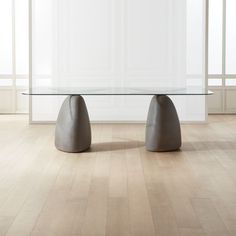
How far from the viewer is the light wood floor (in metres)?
3.32

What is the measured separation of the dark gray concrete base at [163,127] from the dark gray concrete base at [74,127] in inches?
27.1

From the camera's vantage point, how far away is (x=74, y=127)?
5.71 meters

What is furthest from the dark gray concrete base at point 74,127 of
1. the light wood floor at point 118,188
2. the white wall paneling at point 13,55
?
the white wall paneling at point 13,55

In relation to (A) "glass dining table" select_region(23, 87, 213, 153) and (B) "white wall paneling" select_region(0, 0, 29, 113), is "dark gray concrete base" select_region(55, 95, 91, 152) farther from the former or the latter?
(B) "white wall paneling" select_region(0, 0, 29, 113)

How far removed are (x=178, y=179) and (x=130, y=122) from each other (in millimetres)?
3417

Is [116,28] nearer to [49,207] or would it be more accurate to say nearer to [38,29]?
[38,29]

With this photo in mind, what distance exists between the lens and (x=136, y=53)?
7734 mm

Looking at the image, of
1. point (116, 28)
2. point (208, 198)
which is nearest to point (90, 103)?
point (116, 28)

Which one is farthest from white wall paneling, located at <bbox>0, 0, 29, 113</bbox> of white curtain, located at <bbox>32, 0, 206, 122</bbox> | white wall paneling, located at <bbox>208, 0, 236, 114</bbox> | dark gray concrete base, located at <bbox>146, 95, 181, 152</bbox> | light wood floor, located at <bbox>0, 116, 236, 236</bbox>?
dark gray concrete base, located at <bbox>146, 95, 181, 152</bbox>

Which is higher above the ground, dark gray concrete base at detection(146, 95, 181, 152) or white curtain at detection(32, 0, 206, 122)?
white curtain at detection(32, 0, 206, 122)

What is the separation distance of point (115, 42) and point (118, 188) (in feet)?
12.6

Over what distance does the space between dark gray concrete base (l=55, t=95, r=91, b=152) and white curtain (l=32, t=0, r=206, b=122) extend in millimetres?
1974

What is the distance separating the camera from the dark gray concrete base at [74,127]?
5.69 metres

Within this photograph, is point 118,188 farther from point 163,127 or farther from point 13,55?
point 13,55
